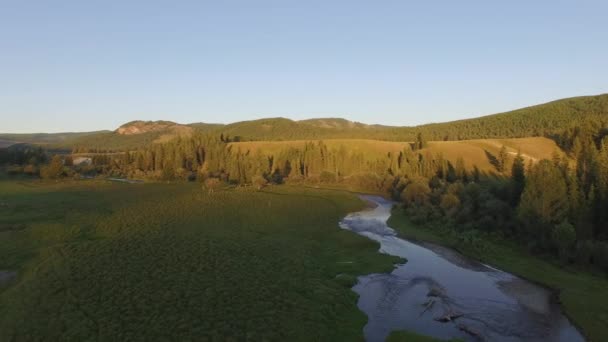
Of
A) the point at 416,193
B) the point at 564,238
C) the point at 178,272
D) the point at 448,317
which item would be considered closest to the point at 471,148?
the point at 416,193

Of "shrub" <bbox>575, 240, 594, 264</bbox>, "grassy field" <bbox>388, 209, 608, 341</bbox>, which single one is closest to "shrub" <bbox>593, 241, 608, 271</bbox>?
"shrub" <bbox>575, 240, 594, 264</bbox>

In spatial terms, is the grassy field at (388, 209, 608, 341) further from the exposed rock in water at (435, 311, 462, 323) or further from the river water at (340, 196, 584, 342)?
the exposed rock in water at (435, 311, 462, 323)

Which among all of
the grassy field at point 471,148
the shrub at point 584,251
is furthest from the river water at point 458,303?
the grassy field at point 471,148

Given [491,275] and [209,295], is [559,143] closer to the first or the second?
[491,275]

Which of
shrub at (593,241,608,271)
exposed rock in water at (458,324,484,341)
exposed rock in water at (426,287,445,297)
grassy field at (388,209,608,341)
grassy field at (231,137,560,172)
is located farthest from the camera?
grassy field at (231,137,560,172)

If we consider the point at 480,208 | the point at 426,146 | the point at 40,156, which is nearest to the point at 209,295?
the point at 480,208

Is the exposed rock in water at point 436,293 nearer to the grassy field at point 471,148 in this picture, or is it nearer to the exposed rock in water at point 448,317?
the exposed rock in water at point 448,317

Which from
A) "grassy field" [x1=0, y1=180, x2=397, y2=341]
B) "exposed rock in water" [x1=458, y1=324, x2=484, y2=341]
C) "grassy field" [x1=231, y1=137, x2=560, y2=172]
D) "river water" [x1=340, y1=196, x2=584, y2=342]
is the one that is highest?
"grassy field" [x1=231, y1=137, x2=560, y2=172]

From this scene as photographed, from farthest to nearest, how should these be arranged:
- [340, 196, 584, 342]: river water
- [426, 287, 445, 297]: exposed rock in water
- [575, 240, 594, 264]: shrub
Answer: [575, 240, 594, 264]: shrub → [426, 287, 445, 297]: exposed rock in water → [340, 196, 584, 342]: river water

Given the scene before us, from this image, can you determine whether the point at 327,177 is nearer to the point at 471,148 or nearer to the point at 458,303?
the point at 471,148
